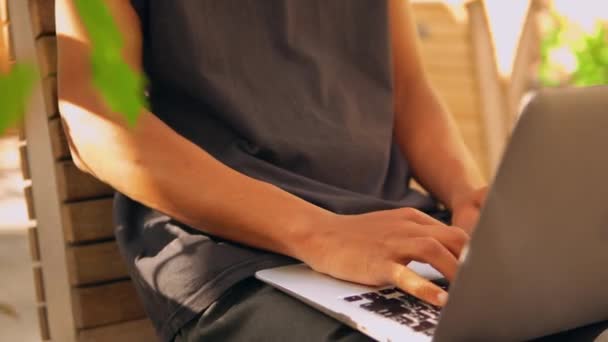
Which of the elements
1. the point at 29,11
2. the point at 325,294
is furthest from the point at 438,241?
the point at 29,11

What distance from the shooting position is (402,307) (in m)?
0.55

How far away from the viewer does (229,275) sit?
670 millimetres

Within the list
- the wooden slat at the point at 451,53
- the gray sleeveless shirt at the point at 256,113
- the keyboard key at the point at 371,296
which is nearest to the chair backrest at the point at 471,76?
the wooden slat at the point at 451,53

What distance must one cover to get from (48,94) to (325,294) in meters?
0.57

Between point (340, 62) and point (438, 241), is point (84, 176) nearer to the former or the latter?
point (340, 62)

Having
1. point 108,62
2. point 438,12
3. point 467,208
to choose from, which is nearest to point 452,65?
point 438,12

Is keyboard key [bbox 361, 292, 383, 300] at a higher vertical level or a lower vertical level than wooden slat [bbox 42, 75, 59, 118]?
lower

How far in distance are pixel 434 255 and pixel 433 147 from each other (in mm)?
424

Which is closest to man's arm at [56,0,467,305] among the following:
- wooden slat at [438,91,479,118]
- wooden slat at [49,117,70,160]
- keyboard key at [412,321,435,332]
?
keyboard key at [412,321,435,332]

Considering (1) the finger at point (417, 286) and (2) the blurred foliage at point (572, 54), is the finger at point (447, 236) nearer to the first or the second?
(1) the finger at point (417, 286)

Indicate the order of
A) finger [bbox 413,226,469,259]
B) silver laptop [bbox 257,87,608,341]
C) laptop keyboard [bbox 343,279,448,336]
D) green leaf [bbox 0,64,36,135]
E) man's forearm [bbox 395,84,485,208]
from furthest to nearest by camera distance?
man's forearm [bbox 395,84,485,208], finger [bbox 413,226,469,259], laptop keyboard [bbox 343,279,448,336], silver laptop [bbox 257,87,608,341], green leaf [bbox 0,64,36,135]

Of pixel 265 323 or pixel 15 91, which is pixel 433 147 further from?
pixel 15 91

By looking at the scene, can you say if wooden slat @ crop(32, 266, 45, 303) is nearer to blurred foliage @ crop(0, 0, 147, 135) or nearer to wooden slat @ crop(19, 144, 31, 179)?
wooden slat @ crop(19, 144, 31, 179)

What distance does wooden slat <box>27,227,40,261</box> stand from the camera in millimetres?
991
